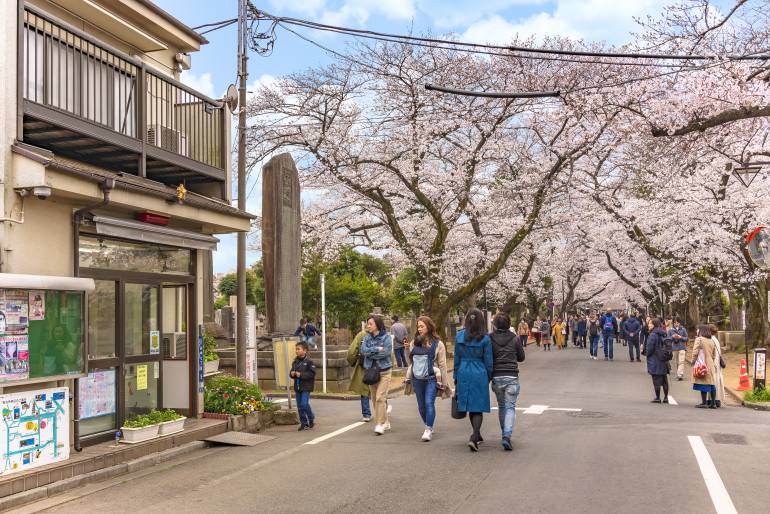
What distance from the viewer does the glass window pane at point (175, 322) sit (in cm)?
1150

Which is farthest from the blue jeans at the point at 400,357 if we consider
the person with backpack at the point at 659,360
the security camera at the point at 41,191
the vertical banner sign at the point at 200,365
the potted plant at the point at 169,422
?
the security camera at the point at 41,191

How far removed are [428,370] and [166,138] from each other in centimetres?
559

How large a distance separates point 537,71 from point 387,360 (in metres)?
15.2

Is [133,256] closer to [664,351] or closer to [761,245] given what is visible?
[664,351]

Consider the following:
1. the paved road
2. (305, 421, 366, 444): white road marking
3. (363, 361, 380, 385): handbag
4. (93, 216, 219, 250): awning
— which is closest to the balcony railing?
(93, 216, 219, 250): awning

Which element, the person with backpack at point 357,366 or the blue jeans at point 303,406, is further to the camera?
the blue jeans at point 303,406

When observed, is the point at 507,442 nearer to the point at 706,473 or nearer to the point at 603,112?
the point at 706,473

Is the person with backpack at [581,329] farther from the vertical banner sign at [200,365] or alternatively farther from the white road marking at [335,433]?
the vertical banner sign at [200,365]

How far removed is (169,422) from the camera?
32.9 ft

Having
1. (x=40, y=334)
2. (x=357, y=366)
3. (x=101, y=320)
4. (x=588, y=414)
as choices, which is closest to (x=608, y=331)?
(x=588, y=414)

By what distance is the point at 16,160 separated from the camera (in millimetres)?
7930

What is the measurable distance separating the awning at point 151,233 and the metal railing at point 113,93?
3.98ft

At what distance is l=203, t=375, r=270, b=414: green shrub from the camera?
11.9 m

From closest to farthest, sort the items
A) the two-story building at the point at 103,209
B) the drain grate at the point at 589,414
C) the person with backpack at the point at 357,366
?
the two-story building at the point at 103,209
the person with backpack at the point at 357,366
the drain grate at the point at 589,414
